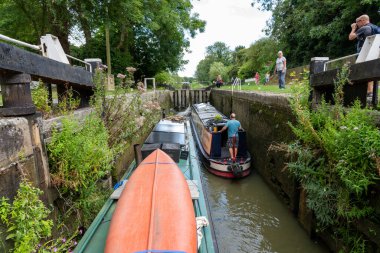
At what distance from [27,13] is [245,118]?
1198 centimetres

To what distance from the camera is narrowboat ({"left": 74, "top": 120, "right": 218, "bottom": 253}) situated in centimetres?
241

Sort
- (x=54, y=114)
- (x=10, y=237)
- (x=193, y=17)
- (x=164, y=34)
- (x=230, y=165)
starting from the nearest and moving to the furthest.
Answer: (x=10, y=237)
(x=54, y=114)
(x=230, y=165)
(x=164, y=34)
(x=193, y=17)

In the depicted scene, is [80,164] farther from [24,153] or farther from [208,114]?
[208,114]

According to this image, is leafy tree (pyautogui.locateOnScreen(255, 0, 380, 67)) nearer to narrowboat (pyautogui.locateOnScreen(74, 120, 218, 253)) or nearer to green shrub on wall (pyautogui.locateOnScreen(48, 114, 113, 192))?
narrowboat (pyautogui.locateOnScreen(74, 120, 218, 253))

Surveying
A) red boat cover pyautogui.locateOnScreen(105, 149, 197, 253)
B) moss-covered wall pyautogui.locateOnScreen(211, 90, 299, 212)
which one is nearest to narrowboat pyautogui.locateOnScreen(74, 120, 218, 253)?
red boat cover pyautogui.locateOnScreen(105, 149, 197, 253)

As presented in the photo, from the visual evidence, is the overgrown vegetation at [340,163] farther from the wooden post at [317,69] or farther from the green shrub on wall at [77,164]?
the green shrub on wall at [77,164]

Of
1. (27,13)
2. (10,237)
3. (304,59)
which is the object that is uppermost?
(27,13)

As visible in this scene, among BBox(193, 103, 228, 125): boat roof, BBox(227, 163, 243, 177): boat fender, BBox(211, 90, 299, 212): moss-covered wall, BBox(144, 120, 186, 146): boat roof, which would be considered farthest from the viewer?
BBox(193, 103, 228, 125): boat roof

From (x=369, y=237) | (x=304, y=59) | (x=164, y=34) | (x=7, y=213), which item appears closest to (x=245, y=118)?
(x=369, y=237)

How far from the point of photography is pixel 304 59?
19.2 m

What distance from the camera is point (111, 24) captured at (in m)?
12.2

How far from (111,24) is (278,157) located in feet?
33.6

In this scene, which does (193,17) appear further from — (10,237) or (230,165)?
(10,237)

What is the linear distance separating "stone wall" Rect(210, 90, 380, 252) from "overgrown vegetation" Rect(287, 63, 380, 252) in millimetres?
172
